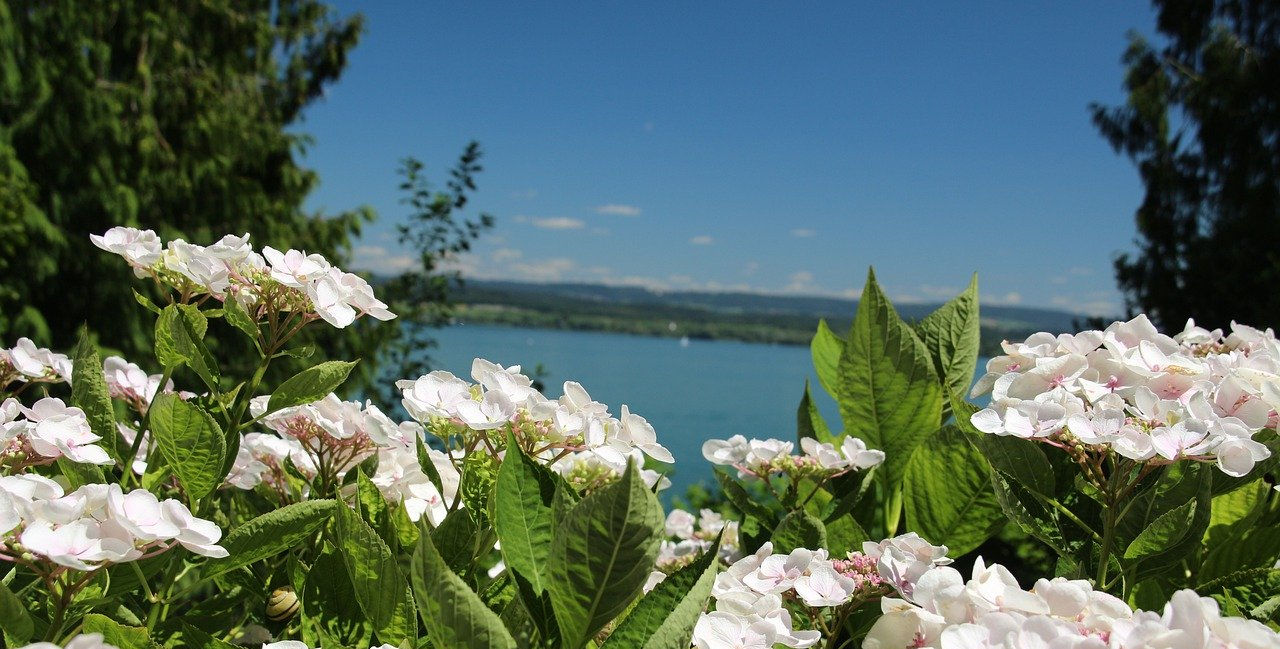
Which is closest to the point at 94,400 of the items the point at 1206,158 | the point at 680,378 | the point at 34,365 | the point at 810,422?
the point at 34,365

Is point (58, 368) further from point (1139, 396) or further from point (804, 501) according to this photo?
point (1139, 396)

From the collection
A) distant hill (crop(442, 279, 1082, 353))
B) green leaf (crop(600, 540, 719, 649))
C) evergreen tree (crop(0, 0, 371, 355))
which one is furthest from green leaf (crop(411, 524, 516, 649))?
distant hill (crop(442, 279, 1082, 353))

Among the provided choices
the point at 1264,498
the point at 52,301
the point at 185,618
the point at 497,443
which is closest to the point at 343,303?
the point at 497,443

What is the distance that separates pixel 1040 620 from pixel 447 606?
1.17 feet

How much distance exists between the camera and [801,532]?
32.7 inches

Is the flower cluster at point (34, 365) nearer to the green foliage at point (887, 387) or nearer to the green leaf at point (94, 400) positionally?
the green leaf at point (94, 400)

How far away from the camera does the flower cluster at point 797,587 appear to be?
0.57m

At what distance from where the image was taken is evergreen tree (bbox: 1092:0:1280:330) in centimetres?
1066

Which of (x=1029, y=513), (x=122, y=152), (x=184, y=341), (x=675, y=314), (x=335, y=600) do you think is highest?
(x=122, y=152)

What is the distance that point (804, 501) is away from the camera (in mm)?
1080

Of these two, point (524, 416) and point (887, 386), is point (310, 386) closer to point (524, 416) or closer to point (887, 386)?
point (524, 416)

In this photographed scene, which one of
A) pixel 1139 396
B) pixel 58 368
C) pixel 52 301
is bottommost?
pixel 52 301

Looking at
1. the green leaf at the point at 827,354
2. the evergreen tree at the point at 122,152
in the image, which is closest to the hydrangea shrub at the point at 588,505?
the green leaf at the point at 827,354

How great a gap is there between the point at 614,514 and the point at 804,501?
65 cm
